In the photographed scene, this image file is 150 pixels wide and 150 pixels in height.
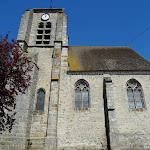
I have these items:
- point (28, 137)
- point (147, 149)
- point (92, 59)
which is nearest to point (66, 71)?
point (92, 59)

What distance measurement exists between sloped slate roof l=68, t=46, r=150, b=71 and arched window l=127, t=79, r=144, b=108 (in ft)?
4.48

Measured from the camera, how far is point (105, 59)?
1473cm

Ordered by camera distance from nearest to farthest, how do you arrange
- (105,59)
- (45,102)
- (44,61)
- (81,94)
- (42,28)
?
(45,102) < (81,94) < (44,61) < (105,59) < (42,28)

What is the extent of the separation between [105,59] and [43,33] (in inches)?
280

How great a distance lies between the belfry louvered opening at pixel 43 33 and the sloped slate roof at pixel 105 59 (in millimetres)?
2869

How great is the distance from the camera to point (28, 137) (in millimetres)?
10055

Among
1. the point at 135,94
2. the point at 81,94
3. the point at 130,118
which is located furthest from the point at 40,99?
the point at 135,94

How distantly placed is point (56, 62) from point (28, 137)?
6176 mm

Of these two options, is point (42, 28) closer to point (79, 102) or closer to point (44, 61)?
point (44, 61)

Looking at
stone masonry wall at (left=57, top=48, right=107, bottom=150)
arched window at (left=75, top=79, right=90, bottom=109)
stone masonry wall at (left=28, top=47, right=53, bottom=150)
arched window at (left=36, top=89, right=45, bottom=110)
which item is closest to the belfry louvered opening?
stone masonry wall at (left=28, top=47, right=53, bottom=150)

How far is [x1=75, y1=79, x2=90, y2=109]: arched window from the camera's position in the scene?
1193 cm

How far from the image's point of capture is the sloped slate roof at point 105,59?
43.6 ft

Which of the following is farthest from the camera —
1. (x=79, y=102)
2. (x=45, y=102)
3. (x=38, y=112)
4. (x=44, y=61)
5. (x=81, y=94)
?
(x=44, y=61)

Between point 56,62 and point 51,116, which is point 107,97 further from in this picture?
point 56,62
